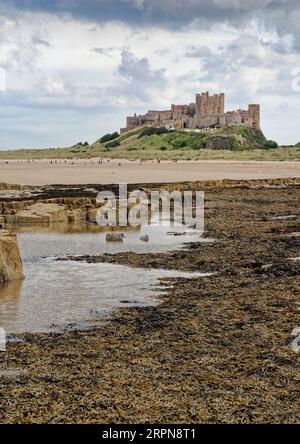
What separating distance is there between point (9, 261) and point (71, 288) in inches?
55.9

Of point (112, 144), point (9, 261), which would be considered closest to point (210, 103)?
point (112, 144)

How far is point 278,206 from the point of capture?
28.3 meters

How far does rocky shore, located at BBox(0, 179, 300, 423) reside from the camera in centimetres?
601

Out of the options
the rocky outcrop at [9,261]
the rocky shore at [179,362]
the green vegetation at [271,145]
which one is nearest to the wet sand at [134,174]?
the rocky outcrop at [9,261]

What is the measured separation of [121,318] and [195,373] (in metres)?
2.64

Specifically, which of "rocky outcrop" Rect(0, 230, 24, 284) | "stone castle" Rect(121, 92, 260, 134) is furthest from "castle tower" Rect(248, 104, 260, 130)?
"rocky outcrop" Rect(0, 230, 24, 284)

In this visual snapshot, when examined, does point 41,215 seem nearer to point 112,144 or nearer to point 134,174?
point 134,174

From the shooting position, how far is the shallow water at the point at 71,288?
31.2 ft

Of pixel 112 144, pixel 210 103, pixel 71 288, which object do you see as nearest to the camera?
pixel 71 288

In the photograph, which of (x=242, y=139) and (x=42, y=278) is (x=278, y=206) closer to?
(x=42, y=278)

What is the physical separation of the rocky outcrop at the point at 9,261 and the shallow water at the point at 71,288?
0.24m

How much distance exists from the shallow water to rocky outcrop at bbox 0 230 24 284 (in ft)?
0.80

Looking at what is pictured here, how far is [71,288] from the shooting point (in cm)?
1169

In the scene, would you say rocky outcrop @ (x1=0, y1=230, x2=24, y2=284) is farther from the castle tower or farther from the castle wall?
the castle tower
